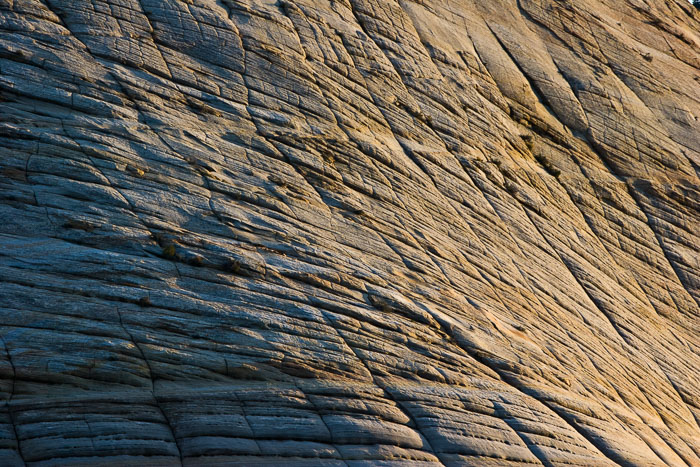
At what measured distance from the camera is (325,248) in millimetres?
15469

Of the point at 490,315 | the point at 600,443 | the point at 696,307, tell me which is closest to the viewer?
the point at 600,443

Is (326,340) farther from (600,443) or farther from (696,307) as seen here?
(696,307)

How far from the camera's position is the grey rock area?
11977 mm

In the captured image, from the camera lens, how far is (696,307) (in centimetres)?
2284

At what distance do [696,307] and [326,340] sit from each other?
15.4 meters

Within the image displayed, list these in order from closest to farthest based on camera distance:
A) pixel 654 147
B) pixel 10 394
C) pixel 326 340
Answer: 1. pixel 10 394
2. pixel 326 340
3. pixel 654 147

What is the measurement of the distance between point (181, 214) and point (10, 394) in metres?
5.02

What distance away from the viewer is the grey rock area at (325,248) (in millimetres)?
11977

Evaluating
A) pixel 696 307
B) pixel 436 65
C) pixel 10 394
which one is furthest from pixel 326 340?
pixel 696 307

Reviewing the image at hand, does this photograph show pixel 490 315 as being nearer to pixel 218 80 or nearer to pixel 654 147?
pixel 218 80

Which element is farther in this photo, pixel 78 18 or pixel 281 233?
pixel 78 18

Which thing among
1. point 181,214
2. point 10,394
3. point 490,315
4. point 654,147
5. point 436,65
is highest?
point 654,147

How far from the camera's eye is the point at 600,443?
14391 millimetres

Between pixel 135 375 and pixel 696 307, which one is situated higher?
pixel 696 307
